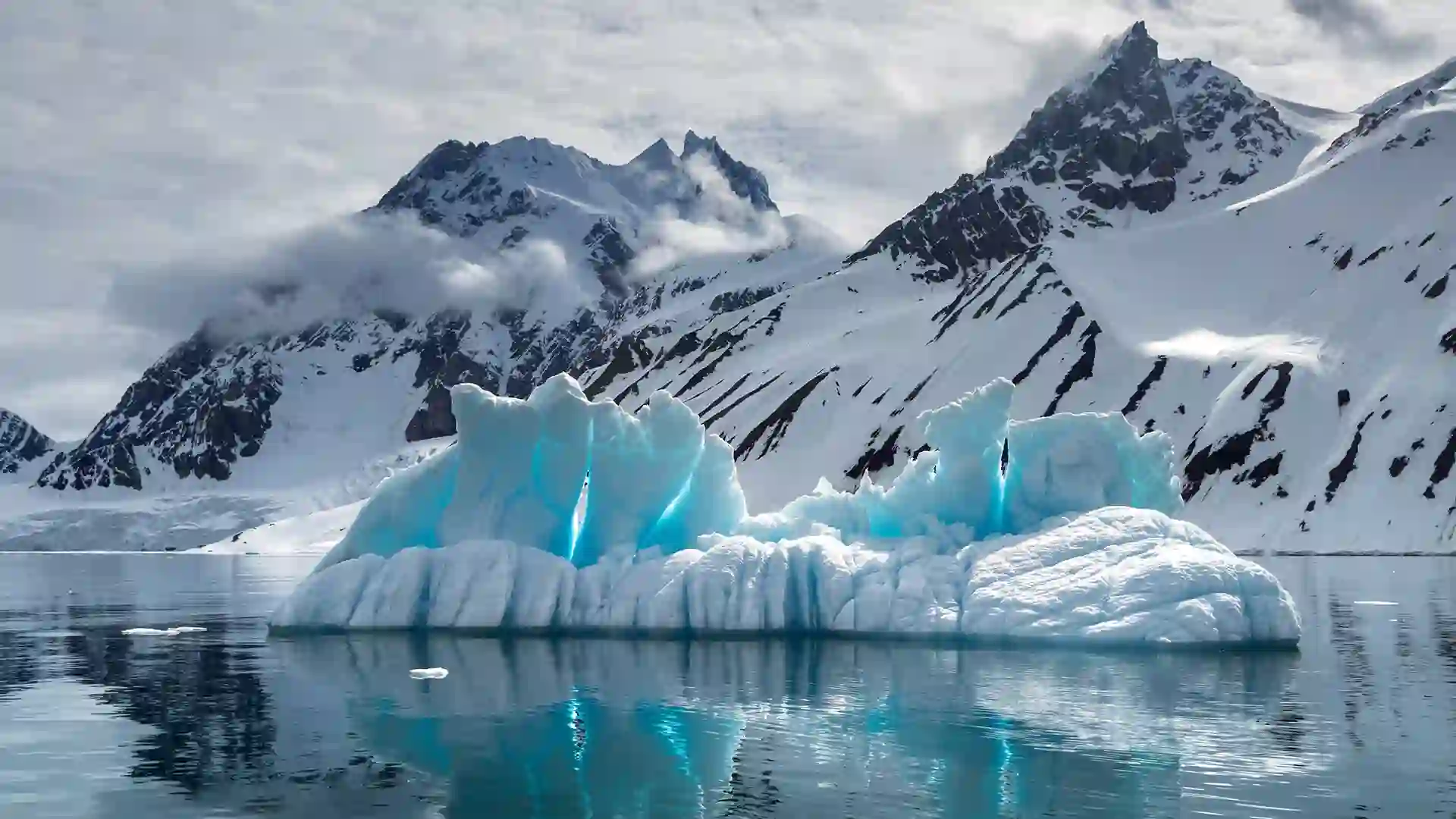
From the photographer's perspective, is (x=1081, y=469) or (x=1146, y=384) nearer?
(x=1081, y=469)

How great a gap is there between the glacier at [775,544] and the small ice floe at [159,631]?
14.3 ft

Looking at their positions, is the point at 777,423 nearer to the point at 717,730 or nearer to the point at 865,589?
the point at 865,589

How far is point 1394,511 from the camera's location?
112 metres

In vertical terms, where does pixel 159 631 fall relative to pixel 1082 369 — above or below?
below

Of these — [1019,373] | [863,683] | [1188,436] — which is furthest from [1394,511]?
[863,683]

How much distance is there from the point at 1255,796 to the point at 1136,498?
82.6 feet

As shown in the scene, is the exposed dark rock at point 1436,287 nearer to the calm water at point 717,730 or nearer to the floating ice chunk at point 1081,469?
the floating ice chunk at point 1081,469

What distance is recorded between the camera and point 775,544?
1538 inches

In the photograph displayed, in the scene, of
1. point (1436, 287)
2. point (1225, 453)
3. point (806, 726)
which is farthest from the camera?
point (1436, 287)

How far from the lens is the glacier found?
114 ft

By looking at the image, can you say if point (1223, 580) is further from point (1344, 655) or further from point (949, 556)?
point (949, 556)

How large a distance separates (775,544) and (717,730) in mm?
15302

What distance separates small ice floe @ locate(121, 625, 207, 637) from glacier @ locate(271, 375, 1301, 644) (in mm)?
4345

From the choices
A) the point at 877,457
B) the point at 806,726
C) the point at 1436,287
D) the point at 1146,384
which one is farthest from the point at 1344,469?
the point at 806,726
